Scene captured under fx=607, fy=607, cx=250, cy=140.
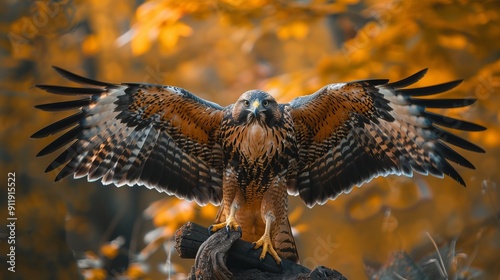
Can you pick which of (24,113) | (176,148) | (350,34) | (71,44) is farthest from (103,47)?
(176,148)

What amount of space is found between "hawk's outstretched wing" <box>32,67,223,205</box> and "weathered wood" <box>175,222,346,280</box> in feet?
1.94

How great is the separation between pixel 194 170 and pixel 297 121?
714 millimetres

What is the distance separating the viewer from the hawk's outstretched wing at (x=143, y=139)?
345 cm

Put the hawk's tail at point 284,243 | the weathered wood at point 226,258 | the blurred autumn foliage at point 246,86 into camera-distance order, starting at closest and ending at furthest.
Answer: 1. the weathered wood at point 226,258
2. the hawk's tail at point 284,243
3. the blurred autumn foliage at point 246,86

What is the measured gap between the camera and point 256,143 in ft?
10.9

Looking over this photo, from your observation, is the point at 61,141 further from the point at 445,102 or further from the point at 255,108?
the point at 445,102

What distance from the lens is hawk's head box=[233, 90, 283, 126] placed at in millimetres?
3240

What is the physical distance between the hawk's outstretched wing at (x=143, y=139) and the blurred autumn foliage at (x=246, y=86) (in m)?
1.21

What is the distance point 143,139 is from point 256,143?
2.40ft

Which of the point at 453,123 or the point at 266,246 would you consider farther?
the point at 453,123

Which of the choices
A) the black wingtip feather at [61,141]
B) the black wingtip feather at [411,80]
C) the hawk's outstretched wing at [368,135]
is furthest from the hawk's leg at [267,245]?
the black wingtip feather at [61,141]

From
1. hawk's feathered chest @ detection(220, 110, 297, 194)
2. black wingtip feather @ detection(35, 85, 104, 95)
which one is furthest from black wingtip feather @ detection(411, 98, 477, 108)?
black wingtip feather @ detection(35, 85, 104, 95)

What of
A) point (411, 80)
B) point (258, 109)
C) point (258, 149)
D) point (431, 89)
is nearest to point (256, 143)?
point (258, 149)

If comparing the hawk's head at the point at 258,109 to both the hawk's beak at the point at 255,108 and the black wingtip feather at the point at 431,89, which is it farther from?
the black wingtip feather at the point at 431,89
